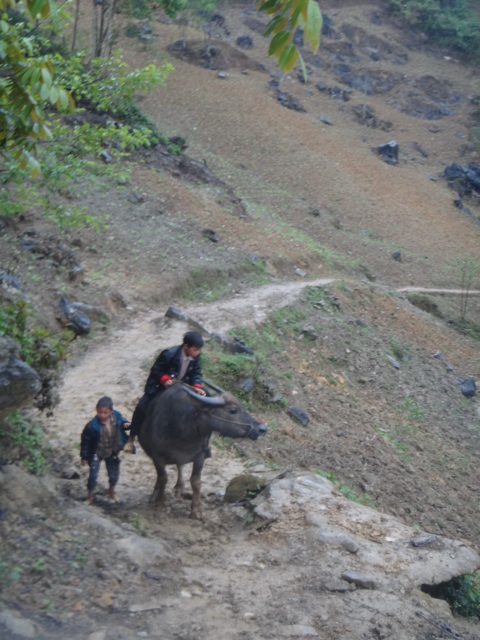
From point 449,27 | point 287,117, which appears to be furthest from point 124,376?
point 449,27

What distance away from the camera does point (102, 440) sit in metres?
7.14

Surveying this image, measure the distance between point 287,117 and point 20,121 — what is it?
29576 millimetres

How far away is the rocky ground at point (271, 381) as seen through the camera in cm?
581

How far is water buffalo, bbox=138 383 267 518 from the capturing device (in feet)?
23.1

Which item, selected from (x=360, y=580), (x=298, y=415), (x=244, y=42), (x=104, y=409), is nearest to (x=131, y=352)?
(x=298, y=415)

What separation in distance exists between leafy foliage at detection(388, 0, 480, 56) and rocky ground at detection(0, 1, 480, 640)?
1641 centimetres

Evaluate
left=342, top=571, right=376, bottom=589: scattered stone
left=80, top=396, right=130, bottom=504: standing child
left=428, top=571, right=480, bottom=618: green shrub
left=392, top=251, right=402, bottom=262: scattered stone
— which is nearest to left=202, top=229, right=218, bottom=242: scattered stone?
left=392, top=251, right=402, bottom=262: scattered stone

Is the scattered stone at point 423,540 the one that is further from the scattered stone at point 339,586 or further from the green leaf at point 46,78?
the green leaf at point 46,78

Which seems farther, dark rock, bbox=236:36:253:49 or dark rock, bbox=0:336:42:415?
dark rock, bbox=236:36:253:49

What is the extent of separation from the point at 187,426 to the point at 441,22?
50.1 meters

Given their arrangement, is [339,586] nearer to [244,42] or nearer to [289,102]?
[289,102]

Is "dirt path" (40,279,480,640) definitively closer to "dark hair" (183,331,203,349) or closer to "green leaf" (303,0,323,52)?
"dark hair" (183,331,203,349)

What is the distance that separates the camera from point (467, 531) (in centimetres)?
1168

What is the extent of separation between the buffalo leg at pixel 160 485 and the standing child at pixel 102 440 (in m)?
0.43
